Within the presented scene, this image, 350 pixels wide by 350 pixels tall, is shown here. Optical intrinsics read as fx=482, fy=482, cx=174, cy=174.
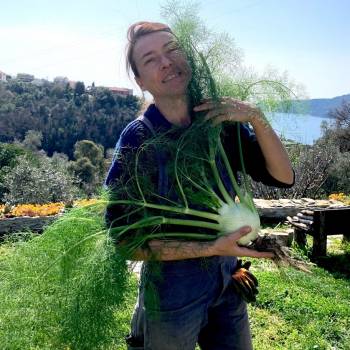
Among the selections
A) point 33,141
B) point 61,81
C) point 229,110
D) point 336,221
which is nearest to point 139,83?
point 229,110

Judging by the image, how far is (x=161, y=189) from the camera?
1.98 meters

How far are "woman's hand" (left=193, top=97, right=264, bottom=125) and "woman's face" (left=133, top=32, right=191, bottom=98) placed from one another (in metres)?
0.13

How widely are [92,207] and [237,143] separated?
70 centimetres

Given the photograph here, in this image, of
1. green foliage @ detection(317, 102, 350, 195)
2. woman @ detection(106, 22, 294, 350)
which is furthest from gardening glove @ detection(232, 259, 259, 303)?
green foliage @ detection(317, 102, 350, 195)

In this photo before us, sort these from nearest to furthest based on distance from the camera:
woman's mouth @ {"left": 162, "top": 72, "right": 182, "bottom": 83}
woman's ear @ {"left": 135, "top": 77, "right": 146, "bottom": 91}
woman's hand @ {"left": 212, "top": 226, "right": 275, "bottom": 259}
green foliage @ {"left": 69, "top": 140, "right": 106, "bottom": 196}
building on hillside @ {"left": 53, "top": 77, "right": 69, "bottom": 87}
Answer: woman's hand @ {"left": 212, "top": 226, "right": 275, "bottom": 259}, woman's mouth @ {"left": 162, "top": 72, "right": 182, "bottom": 83}, woman's ear @ {"left": 135, "top": 77, "right": 146, "bottom": 91}, green foliage @ {"left": 69, "top": 140, "right": 106, "bottom": 196}, building on hillside @ {"left": 53, "top": 77, "right": 69, "bottom": 87}

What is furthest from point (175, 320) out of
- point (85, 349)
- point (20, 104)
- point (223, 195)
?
point (20, 104)

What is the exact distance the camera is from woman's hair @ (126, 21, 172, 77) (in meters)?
2.01

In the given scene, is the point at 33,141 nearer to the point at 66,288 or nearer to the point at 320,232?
the point at 320,232

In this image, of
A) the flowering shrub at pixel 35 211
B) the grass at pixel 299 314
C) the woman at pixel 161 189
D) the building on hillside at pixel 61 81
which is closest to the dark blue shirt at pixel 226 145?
the woman at pixel 161 189

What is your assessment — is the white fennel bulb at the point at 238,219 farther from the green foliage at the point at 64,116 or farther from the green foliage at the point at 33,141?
the green foliage at the point at 33,141

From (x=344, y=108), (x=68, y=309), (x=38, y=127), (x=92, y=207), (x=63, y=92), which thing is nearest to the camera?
(x=68, y=309)

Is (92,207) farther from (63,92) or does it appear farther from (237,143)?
(63,92)

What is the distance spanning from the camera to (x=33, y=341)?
7.20 feet

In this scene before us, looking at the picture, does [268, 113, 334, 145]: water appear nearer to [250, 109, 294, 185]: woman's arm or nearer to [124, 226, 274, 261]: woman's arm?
[250, 109, 294, 185]: woman's arm
